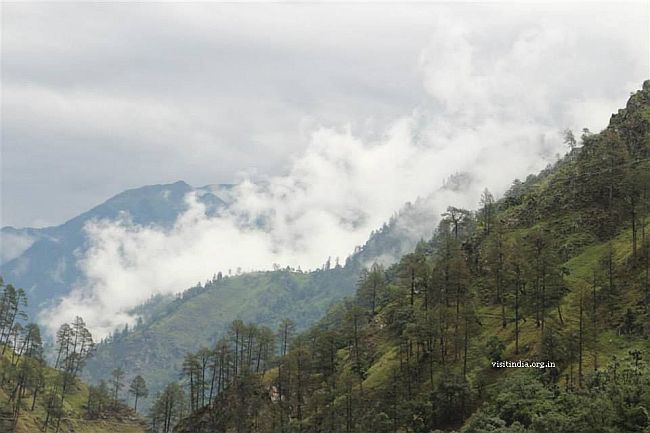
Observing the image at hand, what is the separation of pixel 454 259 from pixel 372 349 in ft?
123

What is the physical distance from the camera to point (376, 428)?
84.3 meters

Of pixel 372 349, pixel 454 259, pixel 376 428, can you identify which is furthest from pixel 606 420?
pixel 372 349

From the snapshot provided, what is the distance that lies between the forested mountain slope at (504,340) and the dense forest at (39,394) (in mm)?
37386

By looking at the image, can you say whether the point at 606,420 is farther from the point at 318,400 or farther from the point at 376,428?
the point at 318,400

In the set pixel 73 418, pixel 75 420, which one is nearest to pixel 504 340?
pixel 75 420

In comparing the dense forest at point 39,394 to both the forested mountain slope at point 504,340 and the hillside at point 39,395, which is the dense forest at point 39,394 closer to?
the hillside at point 39,395

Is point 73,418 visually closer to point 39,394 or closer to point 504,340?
point 39,394

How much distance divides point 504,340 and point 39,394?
13293 centimetres

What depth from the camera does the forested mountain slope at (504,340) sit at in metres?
70.6

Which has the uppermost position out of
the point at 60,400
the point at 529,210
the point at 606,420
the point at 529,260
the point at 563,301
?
the point at 529,210

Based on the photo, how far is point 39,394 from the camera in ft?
561

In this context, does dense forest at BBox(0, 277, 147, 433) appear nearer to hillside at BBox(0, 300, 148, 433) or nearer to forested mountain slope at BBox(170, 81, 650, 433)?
hillside at BBox(0, 300, 148, 433)

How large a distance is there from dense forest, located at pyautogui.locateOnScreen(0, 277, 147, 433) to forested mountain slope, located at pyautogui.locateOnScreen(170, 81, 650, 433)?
3739 cm

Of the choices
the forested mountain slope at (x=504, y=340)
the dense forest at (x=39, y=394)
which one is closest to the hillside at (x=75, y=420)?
the dense forest at (x=39, y=394)
